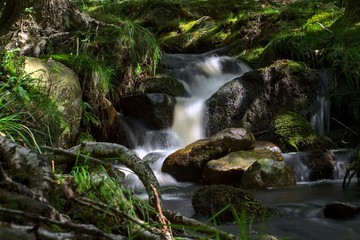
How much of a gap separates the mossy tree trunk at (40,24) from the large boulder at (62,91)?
963 millimetres

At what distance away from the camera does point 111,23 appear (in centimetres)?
744

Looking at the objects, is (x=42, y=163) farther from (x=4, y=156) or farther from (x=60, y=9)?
(x=60, y=9)

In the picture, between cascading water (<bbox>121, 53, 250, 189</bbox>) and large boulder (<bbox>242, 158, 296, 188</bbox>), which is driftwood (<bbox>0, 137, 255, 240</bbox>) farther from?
cascading water (<bbox>121, 53, 250, 189</bbox>)

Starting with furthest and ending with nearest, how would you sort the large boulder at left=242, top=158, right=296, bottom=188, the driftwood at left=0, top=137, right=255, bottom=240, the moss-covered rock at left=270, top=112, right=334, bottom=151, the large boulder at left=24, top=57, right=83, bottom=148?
the moss-covered rock at left=270, top=112, right=334, bottom=151, the large boulder at left=242, top=158, right=296, bottom=188, the large boulder at left=24, top=57, right=83, bottom=148, the driftwood at left=0, top=137, right=255, bottom=240

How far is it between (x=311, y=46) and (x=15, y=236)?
812 centimetres

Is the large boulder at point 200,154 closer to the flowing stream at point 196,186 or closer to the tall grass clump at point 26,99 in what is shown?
the flowing stream at point 196,186

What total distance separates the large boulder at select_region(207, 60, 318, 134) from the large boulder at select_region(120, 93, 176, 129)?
2.88ft

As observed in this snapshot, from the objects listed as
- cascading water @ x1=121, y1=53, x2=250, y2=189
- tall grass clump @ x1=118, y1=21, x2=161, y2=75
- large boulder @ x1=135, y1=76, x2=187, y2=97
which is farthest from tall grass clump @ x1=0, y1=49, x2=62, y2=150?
large boulder @ x1=135, y1=76, x2=187, y2=97

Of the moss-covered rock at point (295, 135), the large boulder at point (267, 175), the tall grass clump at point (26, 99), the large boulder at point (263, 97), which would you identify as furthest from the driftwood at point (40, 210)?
the large boulder at point (263, 97)

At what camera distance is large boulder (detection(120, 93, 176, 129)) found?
7.19 m

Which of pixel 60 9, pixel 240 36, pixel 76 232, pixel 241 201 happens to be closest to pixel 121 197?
pixel 76 232

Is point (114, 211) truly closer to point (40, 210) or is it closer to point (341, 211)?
point (40, 210)

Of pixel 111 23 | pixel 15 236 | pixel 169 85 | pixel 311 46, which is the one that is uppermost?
pixel 111 23

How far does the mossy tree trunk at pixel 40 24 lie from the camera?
6.25m
